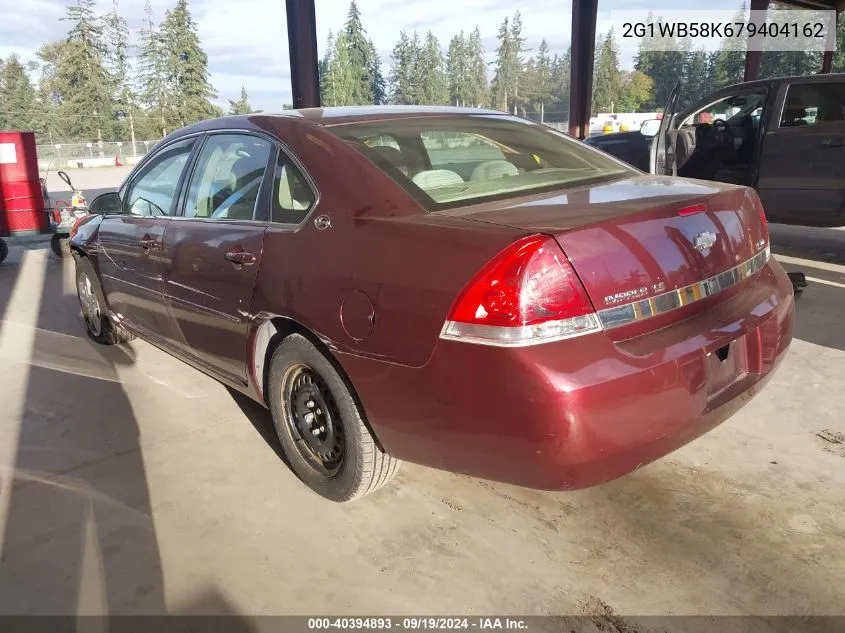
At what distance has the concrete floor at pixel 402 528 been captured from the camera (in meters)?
2.16

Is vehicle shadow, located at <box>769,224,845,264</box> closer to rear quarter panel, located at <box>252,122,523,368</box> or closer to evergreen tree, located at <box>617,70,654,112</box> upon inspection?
rear quarter panel, located at <box>252,122,523,368</box>

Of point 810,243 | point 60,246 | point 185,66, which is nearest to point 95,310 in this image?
point 60,246

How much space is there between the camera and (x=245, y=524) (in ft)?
8.51

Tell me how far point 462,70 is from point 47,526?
236ft

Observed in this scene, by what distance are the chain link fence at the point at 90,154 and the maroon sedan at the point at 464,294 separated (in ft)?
129

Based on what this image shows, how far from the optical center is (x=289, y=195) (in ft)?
8.77

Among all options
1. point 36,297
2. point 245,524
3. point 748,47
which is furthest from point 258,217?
point 748,47

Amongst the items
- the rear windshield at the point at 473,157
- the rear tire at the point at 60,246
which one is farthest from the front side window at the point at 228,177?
the rear tire at the point at 60,246

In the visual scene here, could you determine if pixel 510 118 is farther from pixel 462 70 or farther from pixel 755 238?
pixel 462 70

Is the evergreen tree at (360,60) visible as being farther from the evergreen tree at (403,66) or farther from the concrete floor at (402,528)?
the concrete floor at (402,528)

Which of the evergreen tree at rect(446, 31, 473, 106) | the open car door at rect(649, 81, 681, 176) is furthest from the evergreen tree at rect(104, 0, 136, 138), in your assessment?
the open car door at rect(649, 81, 681, 176)

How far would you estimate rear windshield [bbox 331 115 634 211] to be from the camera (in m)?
2.49

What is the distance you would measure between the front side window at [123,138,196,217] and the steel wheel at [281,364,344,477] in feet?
4.42

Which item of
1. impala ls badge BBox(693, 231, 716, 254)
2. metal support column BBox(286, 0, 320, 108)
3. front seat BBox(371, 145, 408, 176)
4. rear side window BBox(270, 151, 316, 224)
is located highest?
metal support column BBox(286, 0, 320, 108)
